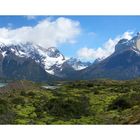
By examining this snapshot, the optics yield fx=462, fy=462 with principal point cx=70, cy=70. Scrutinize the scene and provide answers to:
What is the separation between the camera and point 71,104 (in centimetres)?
1257

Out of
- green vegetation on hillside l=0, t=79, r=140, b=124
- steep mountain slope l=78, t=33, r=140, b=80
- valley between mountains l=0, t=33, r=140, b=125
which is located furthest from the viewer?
steep mountain slope l=78, t=33, r=140, b=80

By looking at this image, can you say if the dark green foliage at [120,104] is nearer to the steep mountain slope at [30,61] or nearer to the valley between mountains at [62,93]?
the valley between mountains at [62,93]

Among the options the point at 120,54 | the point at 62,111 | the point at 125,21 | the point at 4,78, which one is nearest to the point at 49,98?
the point at 62,111

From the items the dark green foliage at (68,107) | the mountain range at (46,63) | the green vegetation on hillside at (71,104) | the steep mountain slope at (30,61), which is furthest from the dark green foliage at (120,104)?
the steep mountain slope at (30,61)

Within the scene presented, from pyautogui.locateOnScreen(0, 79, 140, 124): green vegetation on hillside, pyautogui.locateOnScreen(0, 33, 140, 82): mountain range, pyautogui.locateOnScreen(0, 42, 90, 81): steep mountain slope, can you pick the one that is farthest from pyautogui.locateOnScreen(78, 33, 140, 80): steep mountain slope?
pyautogui.locateOnScreen(0, 79, 140, 124): green vegetation on hillside

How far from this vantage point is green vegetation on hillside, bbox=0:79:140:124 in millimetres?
11742

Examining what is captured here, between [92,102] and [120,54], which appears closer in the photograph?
[92,102]

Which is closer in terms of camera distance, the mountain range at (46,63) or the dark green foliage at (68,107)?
the dark green foliage at (68,107)

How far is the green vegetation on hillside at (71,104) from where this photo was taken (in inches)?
462

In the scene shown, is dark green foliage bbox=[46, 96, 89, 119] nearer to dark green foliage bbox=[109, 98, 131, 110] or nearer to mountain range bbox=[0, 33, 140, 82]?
dark green foliage bbox=[109, 98, 131, 110]

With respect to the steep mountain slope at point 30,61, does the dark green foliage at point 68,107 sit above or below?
below
